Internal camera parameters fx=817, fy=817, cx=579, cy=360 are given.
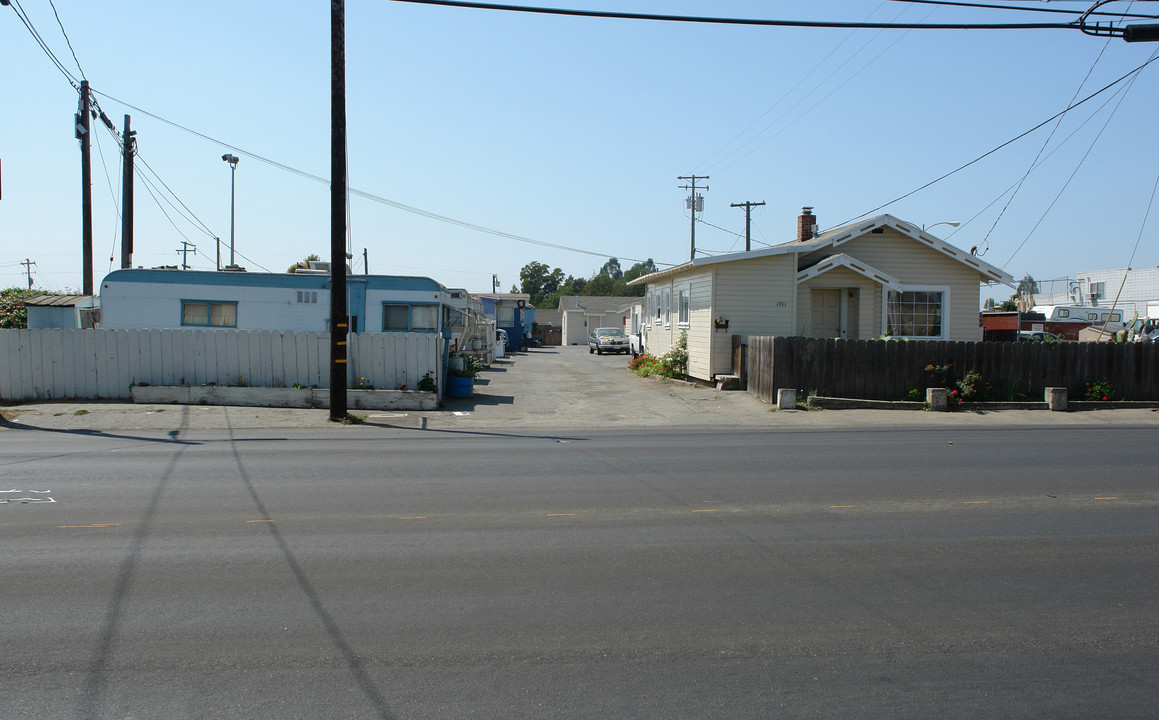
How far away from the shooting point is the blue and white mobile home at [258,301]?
2125cm

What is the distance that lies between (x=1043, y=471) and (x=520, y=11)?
32.5ft

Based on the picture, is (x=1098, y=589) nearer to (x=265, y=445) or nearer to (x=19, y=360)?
(x=265, y=445)

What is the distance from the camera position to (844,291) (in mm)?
24656

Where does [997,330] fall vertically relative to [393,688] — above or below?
above

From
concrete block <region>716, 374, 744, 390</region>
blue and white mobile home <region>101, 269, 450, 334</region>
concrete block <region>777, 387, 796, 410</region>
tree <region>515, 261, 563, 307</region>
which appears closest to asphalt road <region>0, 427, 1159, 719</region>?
concrete block <region>777, 387, 796, 410</region>

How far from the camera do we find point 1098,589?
5891mm

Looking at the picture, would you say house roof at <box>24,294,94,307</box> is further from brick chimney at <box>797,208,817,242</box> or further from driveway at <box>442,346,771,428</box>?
brick chimney at <box>797,208,817,242</box>

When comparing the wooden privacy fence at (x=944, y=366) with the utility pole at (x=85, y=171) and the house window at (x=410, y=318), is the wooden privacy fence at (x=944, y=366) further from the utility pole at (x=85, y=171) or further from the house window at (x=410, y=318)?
the utility pole at (x=85, y=171)

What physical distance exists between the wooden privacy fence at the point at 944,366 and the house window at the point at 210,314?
1379cm

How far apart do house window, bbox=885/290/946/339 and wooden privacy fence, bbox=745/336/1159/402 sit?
4.64 m

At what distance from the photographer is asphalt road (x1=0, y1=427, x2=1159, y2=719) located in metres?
4.21

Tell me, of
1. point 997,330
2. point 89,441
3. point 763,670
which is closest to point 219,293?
point 89,441

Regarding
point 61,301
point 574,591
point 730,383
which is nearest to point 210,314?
point 61,301

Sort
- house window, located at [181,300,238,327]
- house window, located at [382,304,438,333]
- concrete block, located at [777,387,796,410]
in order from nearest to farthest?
concrete block, located at [777,387,796,410]
house window, located at [181,300,238,327]
house window, located at [382,304,438,333]
